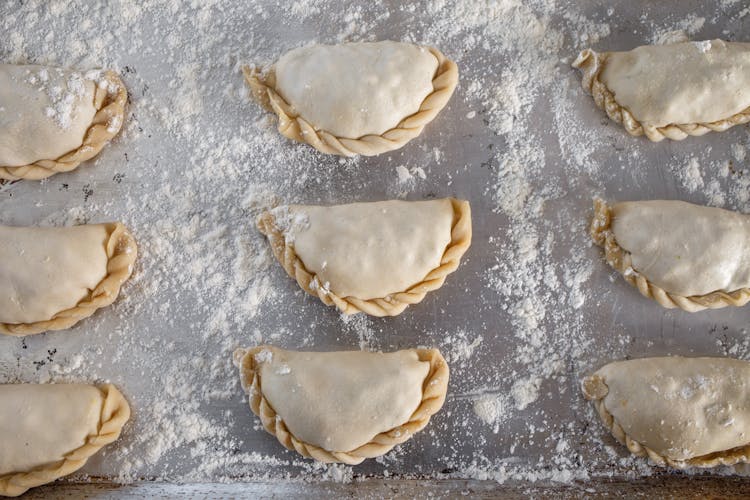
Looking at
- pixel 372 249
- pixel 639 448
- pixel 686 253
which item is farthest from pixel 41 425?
pixel 686 253

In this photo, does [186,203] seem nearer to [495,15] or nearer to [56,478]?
[56,478]

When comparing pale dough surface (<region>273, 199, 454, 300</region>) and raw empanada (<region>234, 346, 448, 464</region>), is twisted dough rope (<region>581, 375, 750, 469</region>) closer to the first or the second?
raw empanada (<region>234, 346, 448, 464</region>)

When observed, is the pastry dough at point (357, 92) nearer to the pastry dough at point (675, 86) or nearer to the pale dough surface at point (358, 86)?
the pale dough surface at point (358, 86)

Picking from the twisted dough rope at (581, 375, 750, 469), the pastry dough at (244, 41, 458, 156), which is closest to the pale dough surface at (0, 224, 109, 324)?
the pastry dough at (244, 41, 458, 156)

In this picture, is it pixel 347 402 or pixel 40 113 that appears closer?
pixel 347 402

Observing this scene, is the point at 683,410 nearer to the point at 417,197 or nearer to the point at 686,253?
the point at 686,253

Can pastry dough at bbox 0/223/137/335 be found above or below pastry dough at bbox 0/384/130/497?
above

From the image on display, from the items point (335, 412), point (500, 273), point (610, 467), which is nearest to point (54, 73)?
point (335, 412)
